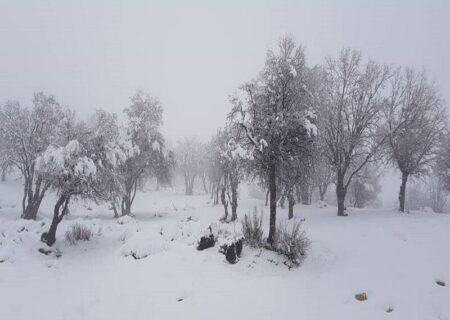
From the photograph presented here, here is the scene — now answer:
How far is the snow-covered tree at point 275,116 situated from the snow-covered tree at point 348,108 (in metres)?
7.12

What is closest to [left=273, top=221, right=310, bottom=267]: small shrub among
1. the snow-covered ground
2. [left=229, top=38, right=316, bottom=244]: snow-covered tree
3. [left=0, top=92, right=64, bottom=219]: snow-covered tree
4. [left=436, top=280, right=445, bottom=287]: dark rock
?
the snow-covered ground

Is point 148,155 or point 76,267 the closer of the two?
point 76,267

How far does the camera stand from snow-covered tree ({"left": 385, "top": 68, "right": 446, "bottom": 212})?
21.9 metres

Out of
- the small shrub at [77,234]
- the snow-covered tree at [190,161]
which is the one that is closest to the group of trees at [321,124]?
the small shrub at [77,234]

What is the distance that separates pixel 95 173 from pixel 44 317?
290 inches

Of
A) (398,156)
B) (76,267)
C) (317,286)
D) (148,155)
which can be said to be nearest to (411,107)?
(398,156)

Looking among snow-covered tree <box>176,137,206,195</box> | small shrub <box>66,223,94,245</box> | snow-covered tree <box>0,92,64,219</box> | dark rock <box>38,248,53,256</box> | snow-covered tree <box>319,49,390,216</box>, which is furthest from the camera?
snow-covered tree <box>176,137,206,195</box>

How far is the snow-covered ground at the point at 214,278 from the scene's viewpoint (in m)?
7.68

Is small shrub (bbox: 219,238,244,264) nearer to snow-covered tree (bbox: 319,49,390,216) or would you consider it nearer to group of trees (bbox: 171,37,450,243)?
group of trees (bbox: 171,37,450,243)

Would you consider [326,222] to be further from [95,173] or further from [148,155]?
[148,155]

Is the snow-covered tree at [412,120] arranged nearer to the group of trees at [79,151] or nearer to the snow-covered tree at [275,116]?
the snow-covered tree at [275,116]

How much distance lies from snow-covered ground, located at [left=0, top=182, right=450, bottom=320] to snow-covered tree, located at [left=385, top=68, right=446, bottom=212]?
8484mm

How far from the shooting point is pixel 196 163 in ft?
181

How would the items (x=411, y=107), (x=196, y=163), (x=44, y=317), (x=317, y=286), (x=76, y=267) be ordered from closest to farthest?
(x=44, y=317)
(x=317, y=286)
(x=76, y=267)
(x=411, y=107)
(x=196, y=163)
